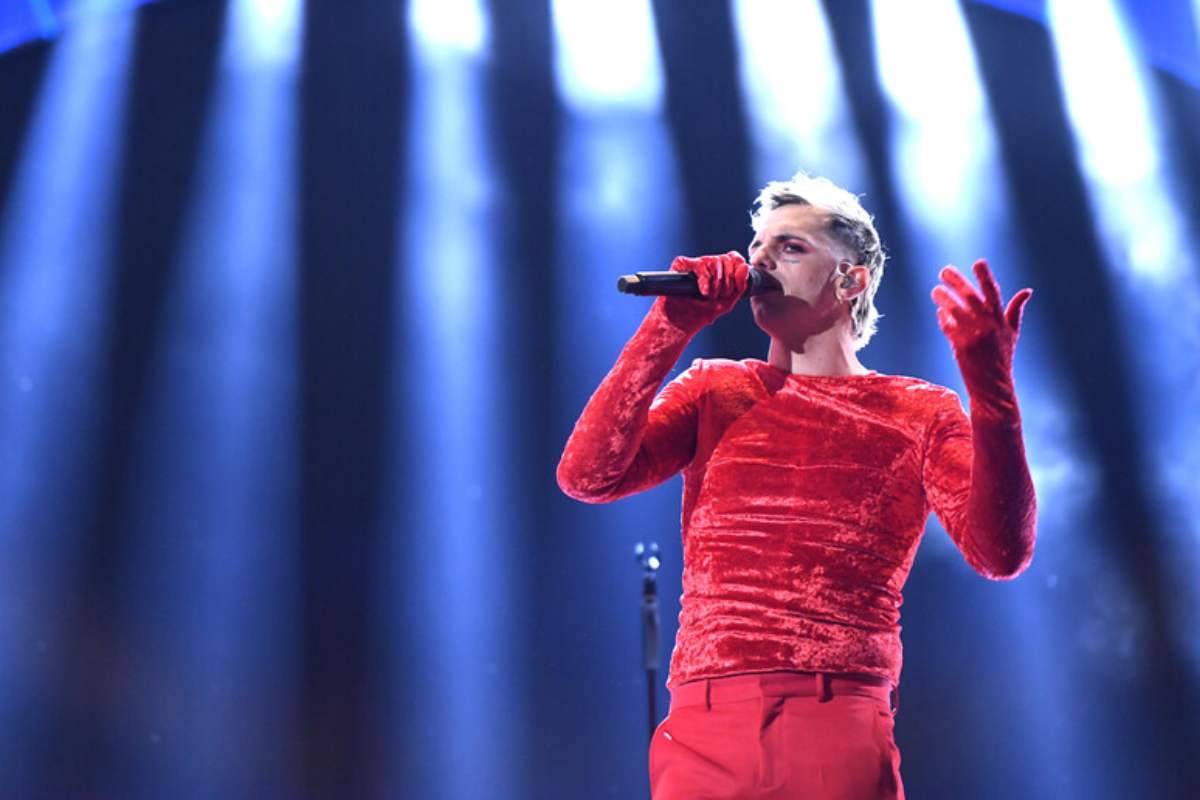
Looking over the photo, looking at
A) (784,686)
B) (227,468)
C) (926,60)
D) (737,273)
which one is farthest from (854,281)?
(926,60)

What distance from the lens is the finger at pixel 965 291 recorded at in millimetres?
1390

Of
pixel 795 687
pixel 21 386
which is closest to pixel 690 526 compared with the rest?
pixel 795 687

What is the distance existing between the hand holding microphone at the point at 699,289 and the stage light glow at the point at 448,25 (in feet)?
11.6

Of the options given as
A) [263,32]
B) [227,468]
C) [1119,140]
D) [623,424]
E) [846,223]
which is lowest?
[623,424]

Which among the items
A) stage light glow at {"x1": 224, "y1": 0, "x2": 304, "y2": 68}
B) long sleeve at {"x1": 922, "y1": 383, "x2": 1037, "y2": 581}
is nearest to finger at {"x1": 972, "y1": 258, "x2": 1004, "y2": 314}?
long sleeve at {"x1": 922, "y1": 383, "x2": 1037, "y2": 581}

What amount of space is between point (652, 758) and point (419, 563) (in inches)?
112

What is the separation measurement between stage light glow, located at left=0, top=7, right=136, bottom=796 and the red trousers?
334 centimetres

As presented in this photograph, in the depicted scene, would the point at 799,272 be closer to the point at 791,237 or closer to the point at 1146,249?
the point at 791,237

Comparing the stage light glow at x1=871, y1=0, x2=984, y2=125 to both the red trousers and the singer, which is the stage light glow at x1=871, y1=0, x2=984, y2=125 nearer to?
the singer

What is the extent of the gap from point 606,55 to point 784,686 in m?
3.94

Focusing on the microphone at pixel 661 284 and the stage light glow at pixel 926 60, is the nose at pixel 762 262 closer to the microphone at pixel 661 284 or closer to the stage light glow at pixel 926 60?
the microphone at pixel 661 284

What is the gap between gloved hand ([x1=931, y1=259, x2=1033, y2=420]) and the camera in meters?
1.39

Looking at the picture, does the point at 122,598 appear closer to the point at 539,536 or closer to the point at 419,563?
the point at 419,563

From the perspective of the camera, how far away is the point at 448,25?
194 inches
